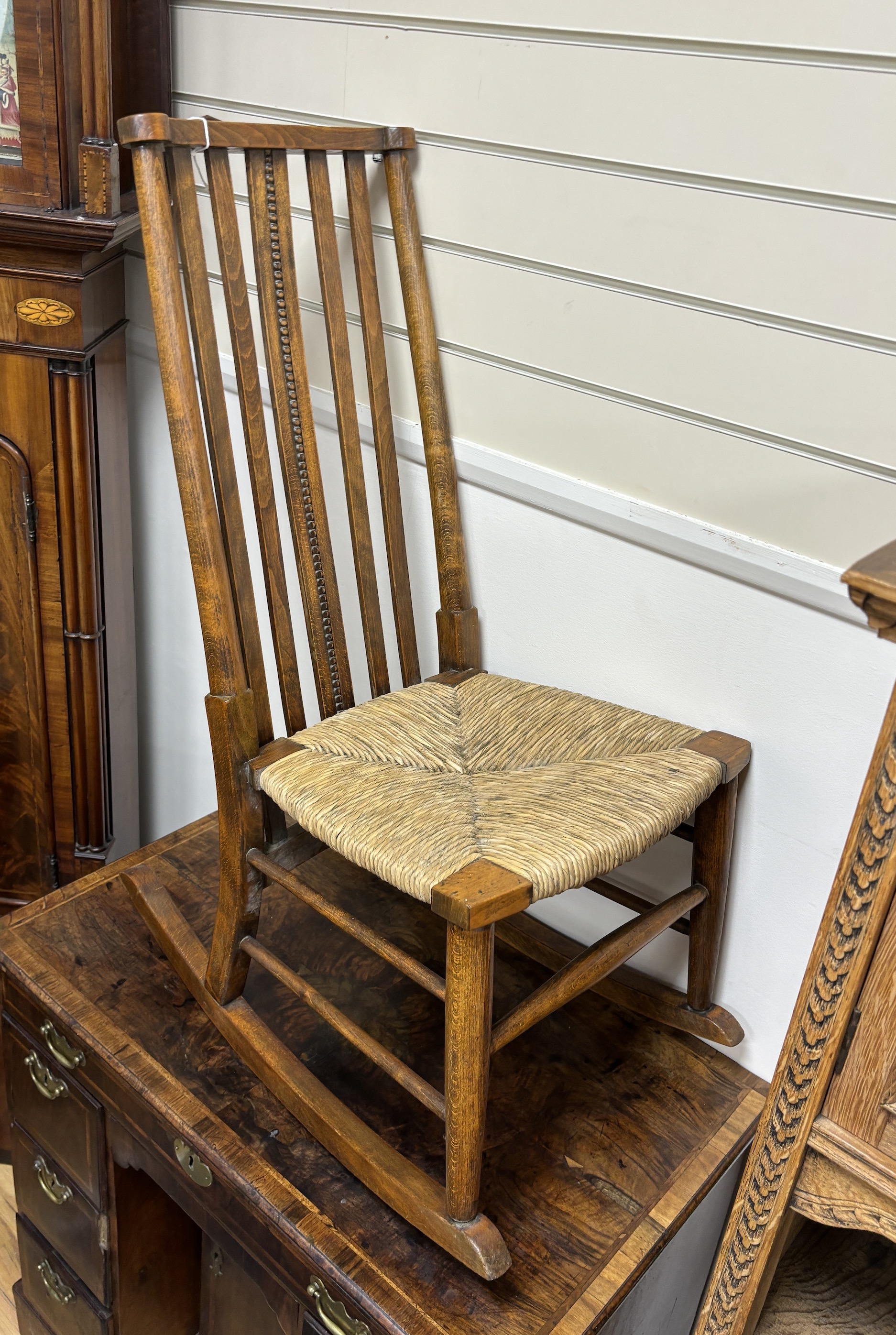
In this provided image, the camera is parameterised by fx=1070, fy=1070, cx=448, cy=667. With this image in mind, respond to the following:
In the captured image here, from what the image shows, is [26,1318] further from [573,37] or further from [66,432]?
[573,37]

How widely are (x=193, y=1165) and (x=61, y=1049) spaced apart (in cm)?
25

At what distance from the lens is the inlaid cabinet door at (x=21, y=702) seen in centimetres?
157

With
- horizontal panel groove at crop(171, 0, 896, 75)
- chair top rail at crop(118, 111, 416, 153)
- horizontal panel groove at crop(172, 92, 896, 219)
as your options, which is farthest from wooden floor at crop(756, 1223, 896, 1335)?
chair top rail at crop(118, 111, 416, 153)

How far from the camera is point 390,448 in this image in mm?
1369

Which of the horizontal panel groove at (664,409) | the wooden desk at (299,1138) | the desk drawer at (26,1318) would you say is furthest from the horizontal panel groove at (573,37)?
the desk drawer at (26,1318)

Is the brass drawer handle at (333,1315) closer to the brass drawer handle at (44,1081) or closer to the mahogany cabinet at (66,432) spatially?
the brass drawer handle at (44,1081)

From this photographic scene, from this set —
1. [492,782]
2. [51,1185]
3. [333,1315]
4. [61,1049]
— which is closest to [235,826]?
[492,782]

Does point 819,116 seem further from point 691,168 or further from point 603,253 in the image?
point 603,253

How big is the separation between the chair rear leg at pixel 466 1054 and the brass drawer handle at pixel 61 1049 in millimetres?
520

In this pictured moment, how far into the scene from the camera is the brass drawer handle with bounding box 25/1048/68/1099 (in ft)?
4.38

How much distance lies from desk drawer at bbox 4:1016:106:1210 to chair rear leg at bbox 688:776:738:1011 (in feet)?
2.41

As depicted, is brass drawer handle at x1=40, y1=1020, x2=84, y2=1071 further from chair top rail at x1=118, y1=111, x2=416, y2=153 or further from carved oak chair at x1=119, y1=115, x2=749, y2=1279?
chair top rail at x1=118, y1=111, x2=416, y2=153

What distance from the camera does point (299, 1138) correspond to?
115 centimetres

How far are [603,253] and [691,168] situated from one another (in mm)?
128
